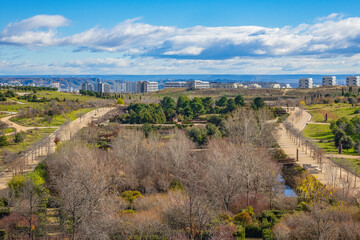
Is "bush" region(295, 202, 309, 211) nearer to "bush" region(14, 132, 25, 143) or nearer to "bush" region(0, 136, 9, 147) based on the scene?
"bush" region(0, 136, 9, 147)

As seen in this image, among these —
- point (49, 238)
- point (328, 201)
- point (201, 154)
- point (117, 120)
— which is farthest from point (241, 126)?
point (49, 238)

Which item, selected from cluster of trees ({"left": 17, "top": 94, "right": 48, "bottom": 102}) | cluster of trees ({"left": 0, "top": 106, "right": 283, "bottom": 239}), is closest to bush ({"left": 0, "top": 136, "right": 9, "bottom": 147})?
cluster of trees ({"left": 0, "top": 106, "right": 283, "bottom": 239})

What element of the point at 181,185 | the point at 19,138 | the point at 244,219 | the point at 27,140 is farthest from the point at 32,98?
the point at 244,219

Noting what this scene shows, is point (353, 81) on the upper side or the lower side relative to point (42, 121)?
upper

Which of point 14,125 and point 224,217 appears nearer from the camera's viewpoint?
point 224,217

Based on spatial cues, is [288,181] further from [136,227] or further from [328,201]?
[136,227]

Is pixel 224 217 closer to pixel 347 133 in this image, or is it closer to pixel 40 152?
pixel 40 152
